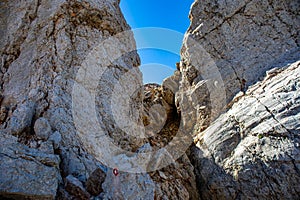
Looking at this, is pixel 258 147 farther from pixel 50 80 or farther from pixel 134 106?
pixel 50 80

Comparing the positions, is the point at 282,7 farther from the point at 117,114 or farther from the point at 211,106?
the point at 117,114

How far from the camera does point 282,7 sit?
8.45m

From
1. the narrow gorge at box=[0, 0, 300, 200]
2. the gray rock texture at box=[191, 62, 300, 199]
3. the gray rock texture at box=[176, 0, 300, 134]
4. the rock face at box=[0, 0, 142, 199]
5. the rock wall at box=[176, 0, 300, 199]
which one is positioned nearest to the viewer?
the rock face at box=[0, 0, 142, 199]

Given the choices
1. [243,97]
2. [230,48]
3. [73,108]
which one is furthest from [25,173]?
[230,48]

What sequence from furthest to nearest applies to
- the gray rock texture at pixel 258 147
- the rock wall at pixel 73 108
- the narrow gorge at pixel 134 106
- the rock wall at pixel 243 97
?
the rock wall at pixel 243 97 < the gray rock texture at pixel 258 147 < the narrow gorge at pixel 134 106 < the rock wall at pixel 73 108

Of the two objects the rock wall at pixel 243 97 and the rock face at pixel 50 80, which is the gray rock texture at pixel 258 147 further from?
the rock face at pixel 50 80

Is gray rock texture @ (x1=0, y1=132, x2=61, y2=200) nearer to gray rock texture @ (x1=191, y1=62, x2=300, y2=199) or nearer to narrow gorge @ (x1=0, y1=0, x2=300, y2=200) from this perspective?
narrow gorge @ (x1=0, y1=0, x2=300, y2=200)

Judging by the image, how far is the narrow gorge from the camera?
455 cm

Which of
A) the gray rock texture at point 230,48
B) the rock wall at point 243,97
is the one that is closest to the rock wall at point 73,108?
the rock wall at point 243,97

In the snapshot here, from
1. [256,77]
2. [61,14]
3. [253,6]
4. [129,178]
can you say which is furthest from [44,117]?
[253,6]

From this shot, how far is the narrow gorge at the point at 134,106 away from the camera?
455 cm

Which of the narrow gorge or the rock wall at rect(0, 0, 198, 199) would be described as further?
the narrow gorge

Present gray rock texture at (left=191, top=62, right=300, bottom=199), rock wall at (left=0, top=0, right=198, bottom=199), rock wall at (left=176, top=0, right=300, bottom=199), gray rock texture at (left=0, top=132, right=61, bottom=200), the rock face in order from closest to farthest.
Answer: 1. gray rock texture at (left=0, top=132, right=61, bottom=200)
2. the rock face
3. rock wall at (left=0, top=0, right=198, bottom=199)
4. gray rock texture at (left=191, top=62, right=300, bottom=199)
5. rock wall at (left=176, top=0, right=300, bottom=199)

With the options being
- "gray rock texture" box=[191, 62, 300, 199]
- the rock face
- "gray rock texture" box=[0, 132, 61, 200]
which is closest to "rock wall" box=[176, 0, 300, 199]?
"gray rock texture" box=[191, 62, 300, 199]
